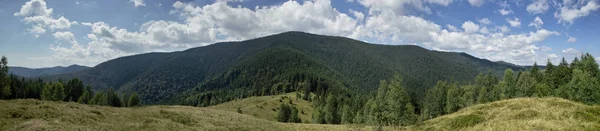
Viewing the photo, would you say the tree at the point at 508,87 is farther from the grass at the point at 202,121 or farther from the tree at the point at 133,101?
the tree at the point at 133,101

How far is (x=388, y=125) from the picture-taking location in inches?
1902

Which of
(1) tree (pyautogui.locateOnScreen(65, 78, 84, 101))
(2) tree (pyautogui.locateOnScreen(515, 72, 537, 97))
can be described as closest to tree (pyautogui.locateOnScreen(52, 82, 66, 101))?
(1) tree (pyautogui.locateOnScreen(65, 78, 84, 101))

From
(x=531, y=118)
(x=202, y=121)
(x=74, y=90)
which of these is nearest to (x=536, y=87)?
(x=531, y=118)

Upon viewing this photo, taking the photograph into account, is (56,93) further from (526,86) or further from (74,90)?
(526,86)

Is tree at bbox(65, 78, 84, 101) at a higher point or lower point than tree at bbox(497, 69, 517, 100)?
lower

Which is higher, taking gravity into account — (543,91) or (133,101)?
(543,91)

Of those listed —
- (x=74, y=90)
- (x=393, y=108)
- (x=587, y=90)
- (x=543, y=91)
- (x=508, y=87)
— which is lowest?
(x=74, y=90)

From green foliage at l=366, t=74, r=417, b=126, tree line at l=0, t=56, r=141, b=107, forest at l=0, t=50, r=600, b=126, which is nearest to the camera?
green foliage at l=366, t=74, r=417, b=126

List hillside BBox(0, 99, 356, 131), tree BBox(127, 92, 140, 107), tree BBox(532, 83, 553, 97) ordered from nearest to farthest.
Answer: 1. hillside BBox(0, 99, 356, 131)
2. tree BBox(532, 83, 553, 97)
3. tree BBox(127, 92, 140, 107)

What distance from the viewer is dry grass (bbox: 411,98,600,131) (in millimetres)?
30328

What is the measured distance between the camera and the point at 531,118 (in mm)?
35469

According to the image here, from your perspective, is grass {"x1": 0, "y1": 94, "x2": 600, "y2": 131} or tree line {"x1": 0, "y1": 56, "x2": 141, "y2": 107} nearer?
grass {"x1": 0, "y1": 94, "x2": 600, "y2": 131}

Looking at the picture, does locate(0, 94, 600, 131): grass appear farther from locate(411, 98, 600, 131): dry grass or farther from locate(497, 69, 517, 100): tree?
locate(497, 69, 517, 100): tree

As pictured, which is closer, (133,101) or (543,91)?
(543,91)
